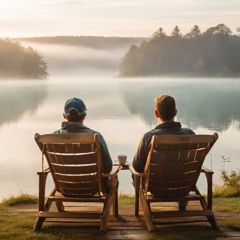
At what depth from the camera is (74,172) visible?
5.68 m

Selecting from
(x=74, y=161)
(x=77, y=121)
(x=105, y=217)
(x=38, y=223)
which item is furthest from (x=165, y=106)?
(x=38, y=223)

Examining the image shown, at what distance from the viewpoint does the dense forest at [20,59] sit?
142000 millimetres

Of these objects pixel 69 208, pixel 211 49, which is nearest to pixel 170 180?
pixel 69 208

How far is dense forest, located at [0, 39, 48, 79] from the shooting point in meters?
142

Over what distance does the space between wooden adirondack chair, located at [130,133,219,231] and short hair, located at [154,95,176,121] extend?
27cm

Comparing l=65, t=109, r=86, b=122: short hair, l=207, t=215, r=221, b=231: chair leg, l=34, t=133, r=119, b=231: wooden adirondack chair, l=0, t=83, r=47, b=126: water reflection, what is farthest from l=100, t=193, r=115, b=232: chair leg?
l=0, t=83, r=47, b=126: water reflection

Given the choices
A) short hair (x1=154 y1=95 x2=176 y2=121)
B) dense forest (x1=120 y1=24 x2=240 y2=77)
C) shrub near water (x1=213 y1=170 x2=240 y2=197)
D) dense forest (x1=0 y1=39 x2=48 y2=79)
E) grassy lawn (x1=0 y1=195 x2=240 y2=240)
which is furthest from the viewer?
dense forest (x1=120 y1=24 x2=240 y2=77)

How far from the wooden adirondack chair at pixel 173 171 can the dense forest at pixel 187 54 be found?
16174cm

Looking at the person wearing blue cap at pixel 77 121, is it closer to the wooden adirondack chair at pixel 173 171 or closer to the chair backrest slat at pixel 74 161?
the chair backrest slat at pixel 74 161

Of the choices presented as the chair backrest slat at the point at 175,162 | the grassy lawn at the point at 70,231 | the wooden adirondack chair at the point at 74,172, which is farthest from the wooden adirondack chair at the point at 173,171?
the wooden adirondack chair at the point at 74,172

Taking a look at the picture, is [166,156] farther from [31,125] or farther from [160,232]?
[31,125]

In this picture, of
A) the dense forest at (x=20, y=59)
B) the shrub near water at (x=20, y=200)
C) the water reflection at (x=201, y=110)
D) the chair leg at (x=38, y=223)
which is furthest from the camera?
the dense forest at (x=20, y=59)

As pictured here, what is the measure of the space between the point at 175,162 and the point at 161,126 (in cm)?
34

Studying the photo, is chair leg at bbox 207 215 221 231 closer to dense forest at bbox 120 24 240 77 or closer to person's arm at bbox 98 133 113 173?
person's arm at bbox 98 133 113 173
